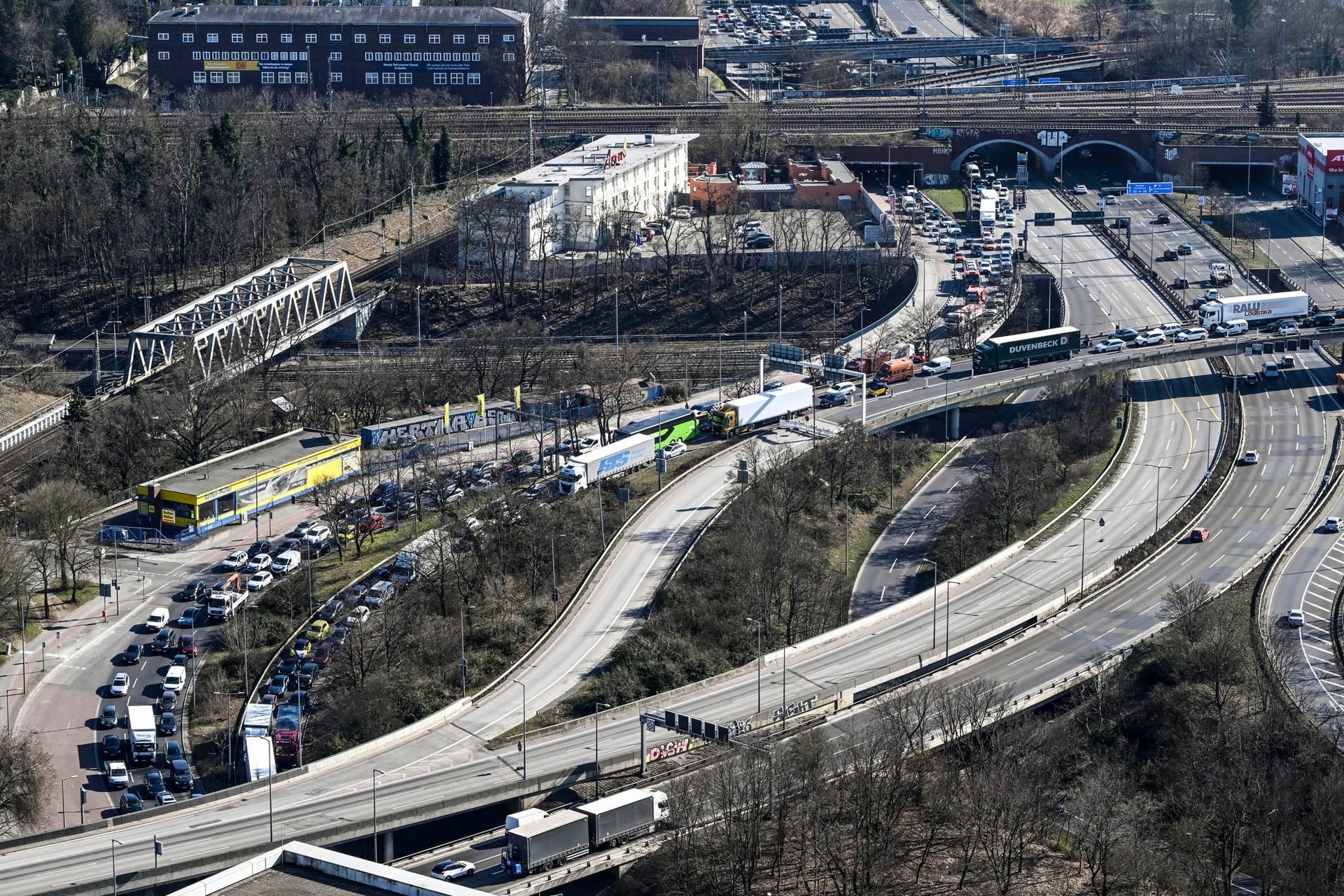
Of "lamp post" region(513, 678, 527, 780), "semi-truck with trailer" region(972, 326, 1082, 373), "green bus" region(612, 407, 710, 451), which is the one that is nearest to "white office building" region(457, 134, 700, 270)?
"green bus" region(612, 407, 710, 451)

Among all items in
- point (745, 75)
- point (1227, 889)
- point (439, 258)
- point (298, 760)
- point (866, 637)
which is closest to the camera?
point (1227, 889)

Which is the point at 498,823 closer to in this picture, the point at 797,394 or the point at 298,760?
the point at 298,760

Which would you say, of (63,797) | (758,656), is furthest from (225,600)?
(758,656)

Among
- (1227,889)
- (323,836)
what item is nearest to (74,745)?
(323,836)

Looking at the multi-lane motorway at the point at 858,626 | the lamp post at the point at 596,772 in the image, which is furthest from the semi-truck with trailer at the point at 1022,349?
the lamp post at the point at 596,772

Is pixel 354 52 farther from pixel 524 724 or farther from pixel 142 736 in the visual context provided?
pixel 524 724

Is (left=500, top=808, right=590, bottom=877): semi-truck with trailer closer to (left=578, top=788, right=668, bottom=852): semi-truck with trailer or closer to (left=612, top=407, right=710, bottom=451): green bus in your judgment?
(left=578, top=788, right=668, bottom=852): semi-truck with trailer

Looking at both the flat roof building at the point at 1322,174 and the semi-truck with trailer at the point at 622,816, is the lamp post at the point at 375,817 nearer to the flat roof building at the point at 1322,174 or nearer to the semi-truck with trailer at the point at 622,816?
the semi-truck with trailer at the point at 622,816
